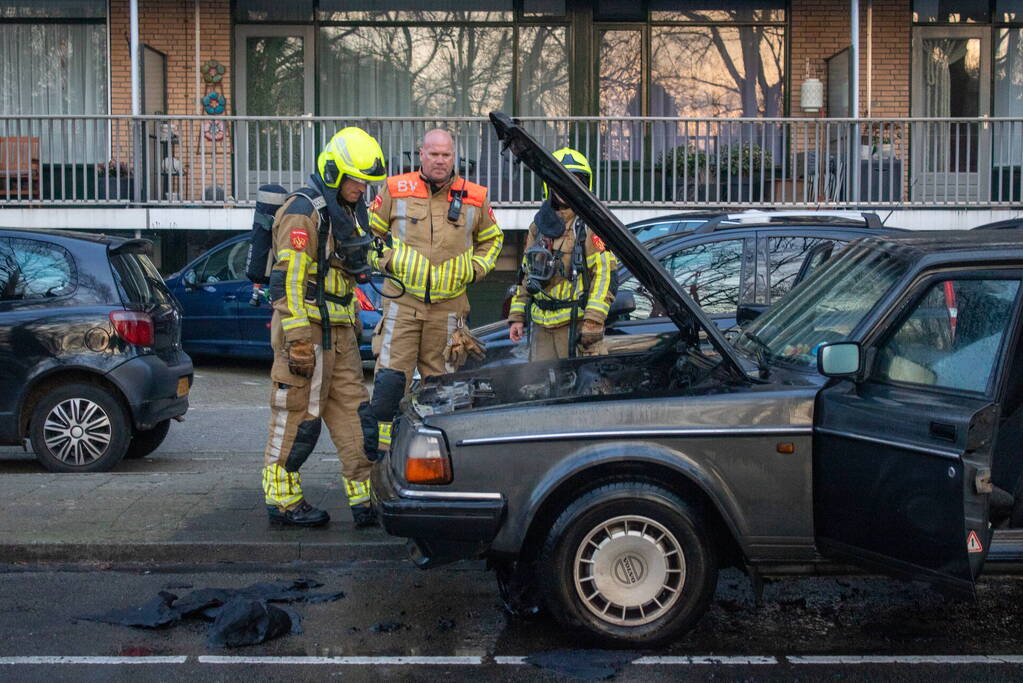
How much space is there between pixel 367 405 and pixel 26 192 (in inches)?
457

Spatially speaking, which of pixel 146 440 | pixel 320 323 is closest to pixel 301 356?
pixel 320 323

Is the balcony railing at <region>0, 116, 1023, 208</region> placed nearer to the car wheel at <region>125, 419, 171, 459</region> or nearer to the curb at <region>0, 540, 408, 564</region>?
the car wheel at <region>125, 419, 171, 459</region>

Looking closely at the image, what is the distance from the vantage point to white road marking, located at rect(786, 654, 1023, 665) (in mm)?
4992

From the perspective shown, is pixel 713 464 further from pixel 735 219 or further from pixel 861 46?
pixel 861 46

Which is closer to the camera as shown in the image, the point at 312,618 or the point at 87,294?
the point at 312,618

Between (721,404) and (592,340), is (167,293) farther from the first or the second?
(721,404)

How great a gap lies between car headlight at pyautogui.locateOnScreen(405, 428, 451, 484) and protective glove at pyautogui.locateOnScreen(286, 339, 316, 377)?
1.50m

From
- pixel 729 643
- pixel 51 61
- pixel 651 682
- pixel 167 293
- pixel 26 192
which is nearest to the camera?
pixel 651 682

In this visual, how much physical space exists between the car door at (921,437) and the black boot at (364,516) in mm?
2594

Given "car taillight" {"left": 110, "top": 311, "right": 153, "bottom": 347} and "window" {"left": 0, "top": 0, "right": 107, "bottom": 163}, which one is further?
"window" {"left": 0, "top": 0, "right": 107, "bottom": 163}

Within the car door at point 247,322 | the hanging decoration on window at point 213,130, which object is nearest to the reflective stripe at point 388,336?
the car door at point 247,322

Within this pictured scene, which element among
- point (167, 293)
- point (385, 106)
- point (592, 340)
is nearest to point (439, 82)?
point (385, 106)

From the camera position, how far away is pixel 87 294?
8.48 m

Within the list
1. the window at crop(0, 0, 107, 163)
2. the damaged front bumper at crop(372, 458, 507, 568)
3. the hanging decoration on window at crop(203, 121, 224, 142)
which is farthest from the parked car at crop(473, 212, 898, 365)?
the window at crop(0, 0, 107, 163)
